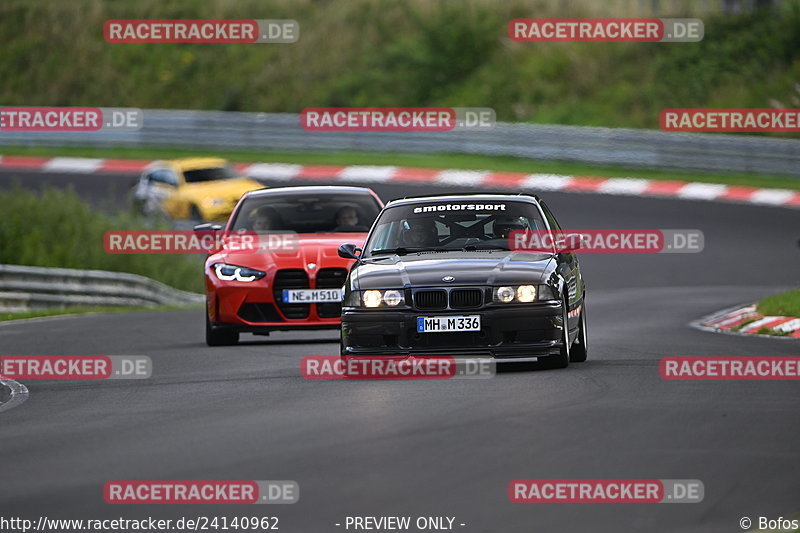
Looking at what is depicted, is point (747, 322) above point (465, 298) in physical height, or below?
below

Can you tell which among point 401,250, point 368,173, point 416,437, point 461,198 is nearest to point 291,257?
point 461,198

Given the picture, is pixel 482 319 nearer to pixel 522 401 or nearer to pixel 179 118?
pixel 522 401

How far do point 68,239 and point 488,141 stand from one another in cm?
1181

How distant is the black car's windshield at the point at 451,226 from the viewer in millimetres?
12844

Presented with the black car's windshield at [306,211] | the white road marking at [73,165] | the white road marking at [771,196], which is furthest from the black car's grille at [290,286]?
the white road marking at [73,165]

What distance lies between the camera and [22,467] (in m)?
8.48

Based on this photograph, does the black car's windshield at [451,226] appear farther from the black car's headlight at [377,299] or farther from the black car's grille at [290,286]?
the black car's grille at [290,286]

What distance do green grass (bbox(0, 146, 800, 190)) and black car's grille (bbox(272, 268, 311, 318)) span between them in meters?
18.8

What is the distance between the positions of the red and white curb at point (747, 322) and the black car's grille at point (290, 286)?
14.6 ft

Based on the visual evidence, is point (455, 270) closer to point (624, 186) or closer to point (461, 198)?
point (461, 198)

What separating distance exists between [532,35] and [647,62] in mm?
3319

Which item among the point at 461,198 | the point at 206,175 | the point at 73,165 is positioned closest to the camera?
the point at 461,198

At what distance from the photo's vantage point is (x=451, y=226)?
513 inches

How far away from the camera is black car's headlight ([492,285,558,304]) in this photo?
38.5ft
